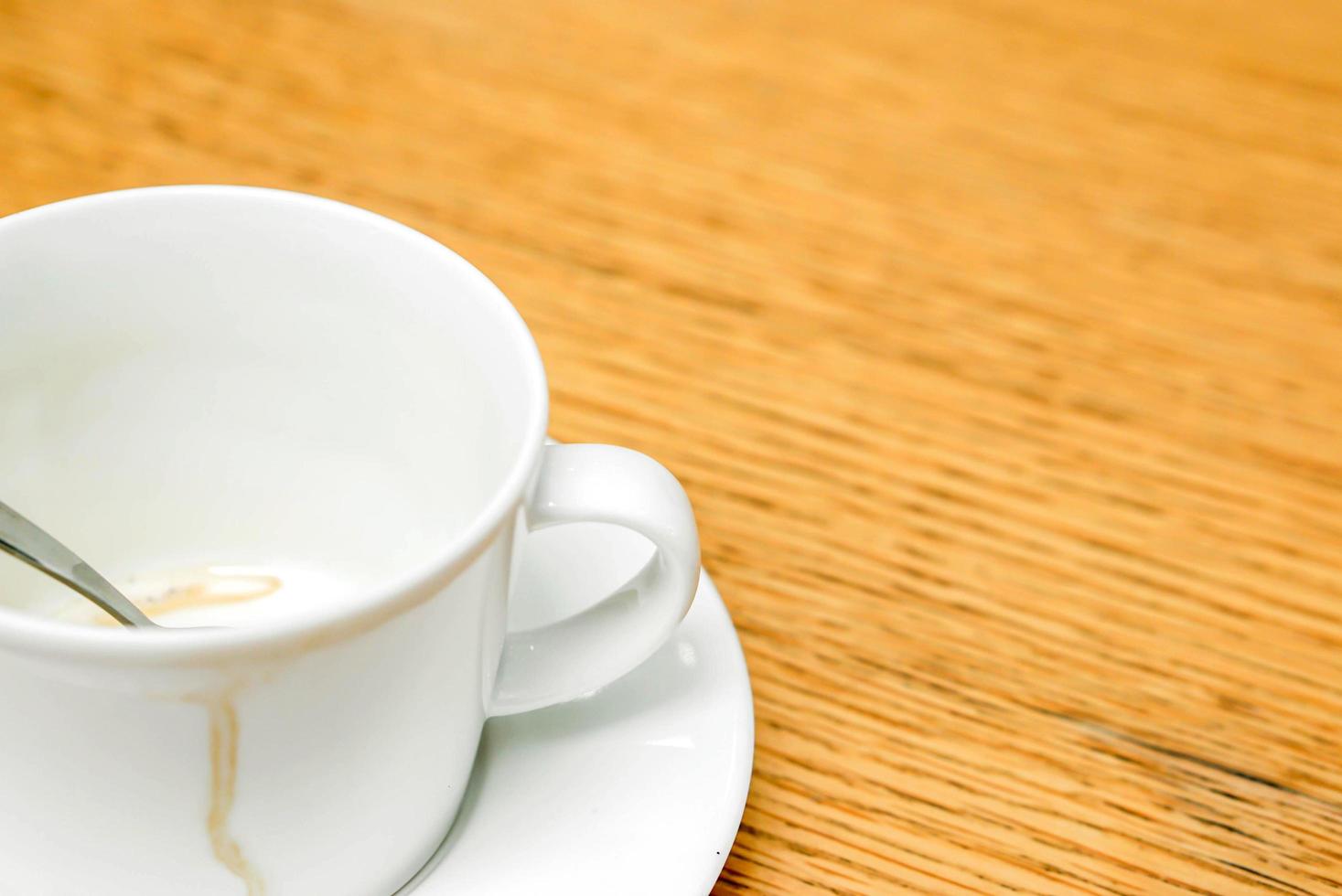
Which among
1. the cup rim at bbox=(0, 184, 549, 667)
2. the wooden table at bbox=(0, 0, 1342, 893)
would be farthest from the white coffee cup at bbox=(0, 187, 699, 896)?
the wooden table at bbox=(0, 0, 1342, 893)

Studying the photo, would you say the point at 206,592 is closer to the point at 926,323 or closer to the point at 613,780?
the point at 613,780

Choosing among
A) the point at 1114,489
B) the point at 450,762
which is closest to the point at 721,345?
the point at 1114,489

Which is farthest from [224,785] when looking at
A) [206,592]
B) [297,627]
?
[206,592]

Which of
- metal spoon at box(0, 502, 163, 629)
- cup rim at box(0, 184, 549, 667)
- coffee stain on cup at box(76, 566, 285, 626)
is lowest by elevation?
coffee stain on cup at box(76, 566, 285, 626)

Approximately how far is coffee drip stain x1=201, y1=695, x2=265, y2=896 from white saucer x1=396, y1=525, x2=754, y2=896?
0.05 m

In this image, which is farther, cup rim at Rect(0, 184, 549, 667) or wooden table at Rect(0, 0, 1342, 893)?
wooden table at Rect(0, 0, 1342, 893)

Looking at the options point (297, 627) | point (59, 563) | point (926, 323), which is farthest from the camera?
point (926, 323)

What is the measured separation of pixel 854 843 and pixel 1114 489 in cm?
20

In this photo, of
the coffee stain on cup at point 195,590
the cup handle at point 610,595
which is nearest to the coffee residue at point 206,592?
the coffee stain on cup at point 195,590

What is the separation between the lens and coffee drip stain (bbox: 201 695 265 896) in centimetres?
25

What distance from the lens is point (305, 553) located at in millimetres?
428

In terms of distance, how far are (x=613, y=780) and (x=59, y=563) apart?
0.15m

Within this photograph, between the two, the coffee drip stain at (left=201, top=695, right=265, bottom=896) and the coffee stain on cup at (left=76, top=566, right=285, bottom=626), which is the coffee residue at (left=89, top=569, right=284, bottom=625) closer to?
the coffee stain on cup at (left=76, top=566, right=285, bottom=626)

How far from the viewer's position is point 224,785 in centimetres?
26
